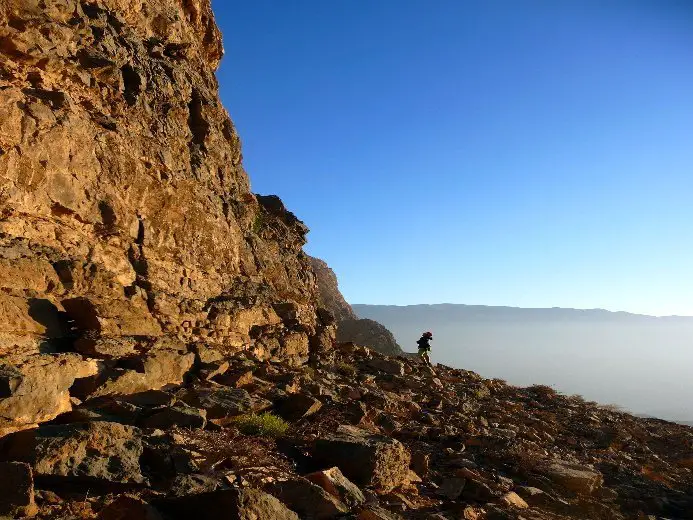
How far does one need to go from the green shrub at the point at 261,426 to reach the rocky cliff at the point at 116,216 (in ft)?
7.55

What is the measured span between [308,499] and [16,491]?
2851 mm

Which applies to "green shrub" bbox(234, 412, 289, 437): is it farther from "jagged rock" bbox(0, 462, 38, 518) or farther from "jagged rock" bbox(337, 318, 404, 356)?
"jagged rock" bbox(337, 318, 404, 356)

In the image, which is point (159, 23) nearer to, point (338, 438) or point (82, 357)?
point (82, 357)

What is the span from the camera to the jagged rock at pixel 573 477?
845cm

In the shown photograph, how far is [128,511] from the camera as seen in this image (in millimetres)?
4301

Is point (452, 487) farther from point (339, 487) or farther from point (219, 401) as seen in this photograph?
point (219, 401)

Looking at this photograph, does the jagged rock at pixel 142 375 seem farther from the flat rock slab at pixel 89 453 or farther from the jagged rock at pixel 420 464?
the jagged rock at pixel 420 464

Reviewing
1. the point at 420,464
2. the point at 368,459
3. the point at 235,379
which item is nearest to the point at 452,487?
the point at 420,464

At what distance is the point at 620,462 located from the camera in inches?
468

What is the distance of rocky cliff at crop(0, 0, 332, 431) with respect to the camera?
28.9ft

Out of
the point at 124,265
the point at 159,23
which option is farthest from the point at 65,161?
the point at 159,23

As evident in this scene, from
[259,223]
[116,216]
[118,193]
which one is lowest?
[116,216]

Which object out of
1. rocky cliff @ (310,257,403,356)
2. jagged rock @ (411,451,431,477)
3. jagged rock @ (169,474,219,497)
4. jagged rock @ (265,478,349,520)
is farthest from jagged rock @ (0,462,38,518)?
rocky cliff @ (310,257,403,356)

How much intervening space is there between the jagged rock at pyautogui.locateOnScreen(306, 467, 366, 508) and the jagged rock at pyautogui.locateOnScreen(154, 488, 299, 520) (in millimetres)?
1311
